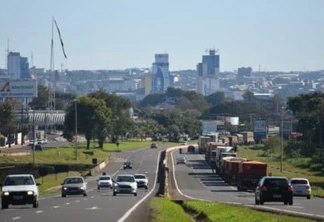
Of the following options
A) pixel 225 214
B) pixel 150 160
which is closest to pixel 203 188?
pixel 225 214

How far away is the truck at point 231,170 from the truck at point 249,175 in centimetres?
373

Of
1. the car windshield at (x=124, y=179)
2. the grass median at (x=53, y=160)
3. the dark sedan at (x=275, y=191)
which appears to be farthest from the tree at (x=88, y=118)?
the dark sedan at (x=275, y=191)

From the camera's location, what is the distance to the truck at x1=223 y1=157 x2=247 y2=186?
8869 centimetres

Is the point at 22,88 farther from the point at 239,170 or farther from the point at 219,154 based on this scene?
the point at 239,170

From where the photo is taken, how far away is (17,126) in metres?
177

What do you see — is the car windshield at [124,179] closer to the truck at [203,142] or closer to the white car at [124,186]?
the white car at [124,186]

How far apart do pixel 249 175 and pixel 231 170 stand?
28.8ft

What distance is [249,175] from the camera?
3263 inches

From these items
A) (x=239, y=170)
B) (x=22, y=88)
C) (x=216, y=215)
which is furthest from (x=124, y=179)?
(x=22, y=88)

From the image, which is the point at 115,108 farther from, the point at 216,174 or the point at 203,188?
the point at 203,188

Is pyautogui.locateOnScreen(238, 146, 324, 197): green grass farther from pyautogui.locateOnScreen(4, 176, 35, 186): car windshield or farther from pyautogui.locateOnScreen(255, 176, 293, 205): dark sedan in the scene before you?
pyautogui.locateOnScreen(4, 176, 35, 186): car windshield

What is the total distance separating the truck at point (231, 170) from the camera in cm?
8869

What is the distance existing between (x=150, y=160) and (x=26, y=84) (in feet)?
185

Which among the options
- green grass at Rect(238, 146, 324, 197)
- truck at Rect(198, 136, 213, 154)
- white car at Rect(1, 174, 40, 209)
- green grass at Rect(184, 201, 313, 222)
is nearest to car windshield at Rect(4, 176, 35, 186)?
white car at Rect(1, 174, 40, 209)
